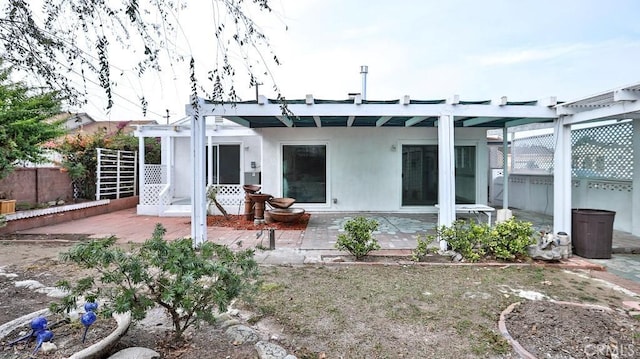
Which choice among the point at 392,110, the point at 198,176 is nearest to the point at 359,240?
the point at 392,110

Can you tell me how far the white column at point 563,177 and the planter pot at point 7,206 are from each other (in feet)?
37.6

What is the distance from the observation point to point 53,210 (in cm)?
892

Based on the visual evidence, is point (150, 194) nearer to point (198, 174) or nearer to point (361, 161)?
point (198, 174)

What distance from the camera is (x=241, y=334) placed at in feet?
9.37

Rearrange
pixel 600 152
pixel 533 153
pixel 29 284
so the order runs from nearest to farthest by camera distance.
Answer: pixel 29 284
pixel 600 152
pixel 533 153

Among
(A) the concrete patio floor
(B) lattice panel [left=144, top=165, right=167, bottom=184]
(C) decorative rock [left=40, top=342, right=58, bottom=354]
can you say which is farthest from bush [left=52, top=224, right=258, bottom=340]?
(B) lattice panel [left=144, top=165, right=167, bottom=184]

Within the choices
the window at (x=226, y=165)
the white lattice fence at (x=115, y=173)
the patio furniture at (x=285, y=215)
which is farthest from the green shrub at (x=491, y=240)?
the white lattice fence at (x=115, y=173)

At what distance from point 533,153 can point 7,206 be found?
14.4 m

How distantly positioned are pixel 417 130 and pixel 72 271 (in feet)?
28.5

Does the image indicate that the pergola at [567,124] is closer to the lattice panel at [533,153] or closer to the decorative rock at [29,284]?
the lattice panel at [533,153]

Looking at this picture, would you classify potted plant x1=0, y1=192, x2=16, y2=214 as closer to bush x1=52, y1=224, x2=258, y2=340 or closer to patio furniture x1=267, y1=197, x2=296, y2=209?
patio furniture x1=267, y1=197, x2=296, y2=209

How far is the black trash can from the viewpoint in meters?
5.51

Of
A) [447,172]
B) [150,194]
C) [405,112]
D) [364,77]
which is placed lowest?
[150,194]

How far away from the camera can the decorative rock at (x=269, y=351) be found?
2.51 metres
